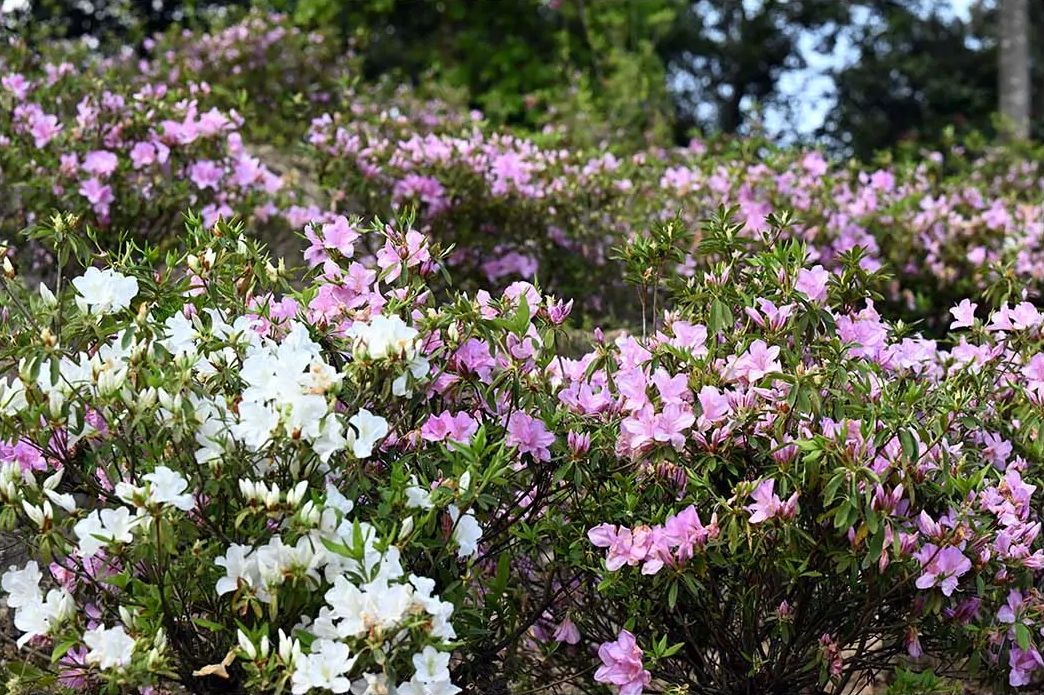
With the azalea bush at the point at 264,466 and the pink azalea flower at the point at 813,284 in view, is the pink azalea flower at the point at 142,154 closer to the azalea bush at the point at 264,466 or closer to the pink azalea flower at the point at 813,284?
the azalea bush at the point at 264,466

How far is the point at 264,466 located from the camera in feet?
6.66

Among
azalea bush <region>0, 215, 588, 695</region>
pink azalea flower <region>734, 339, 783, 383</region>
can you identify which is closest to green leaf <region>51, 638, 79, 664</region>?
azalea bush <region>0, 215, 588, 695</region>

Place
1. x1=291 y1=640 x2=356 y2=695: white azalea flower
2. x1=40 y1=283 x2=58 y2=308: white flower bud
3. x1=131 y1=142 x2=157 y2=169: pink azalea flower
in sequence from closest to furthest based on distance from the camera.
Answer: x1=291 y1=640 x2=356 y2=695: white azalea flower < x1=40 y1=283 x2=58 y2=308: white flower bud < x1=131 y1=142 x2=157 y2=169: pink azalea flower

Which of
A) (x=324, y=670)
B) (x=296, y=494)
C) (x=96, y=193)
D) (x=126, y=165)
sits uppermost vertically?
(x=126, y=165)

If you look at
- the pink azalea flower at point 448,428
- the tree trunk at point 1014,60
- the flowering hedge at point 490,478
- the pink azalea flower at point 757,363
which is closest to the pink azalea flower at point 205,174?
the flowering hedge at point 490,478

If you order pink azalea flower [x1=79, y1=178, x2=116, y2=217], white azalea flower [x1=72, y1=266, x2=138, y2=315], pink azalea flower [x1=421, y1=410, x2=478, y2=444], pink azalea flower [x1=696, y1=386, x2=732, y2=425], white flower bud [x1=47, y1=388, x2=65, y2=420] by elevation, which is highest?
pink azalea flower [x1=79, y1=178, x2=116, y2=217]

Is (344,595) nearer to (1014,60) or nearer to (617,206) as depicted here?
(617,206)

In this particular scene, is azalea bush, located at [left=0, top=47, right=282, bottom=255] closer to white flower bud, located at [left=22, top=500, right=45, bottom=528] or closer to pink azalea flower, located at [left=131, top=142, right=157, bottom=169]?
pink azalea flower, located at [left=131, top=142, right=157, bottom=169]

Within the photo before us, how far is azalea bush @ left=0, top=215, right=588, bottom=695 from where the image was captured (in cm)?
187

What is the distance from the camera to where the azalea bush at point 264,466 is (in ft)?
6.14

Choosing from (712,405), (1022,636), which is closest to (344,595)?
(712,405)

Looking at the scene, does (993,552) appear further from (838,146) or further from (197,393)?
(838,146)

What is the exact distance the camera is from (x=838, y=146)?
59.8 feet

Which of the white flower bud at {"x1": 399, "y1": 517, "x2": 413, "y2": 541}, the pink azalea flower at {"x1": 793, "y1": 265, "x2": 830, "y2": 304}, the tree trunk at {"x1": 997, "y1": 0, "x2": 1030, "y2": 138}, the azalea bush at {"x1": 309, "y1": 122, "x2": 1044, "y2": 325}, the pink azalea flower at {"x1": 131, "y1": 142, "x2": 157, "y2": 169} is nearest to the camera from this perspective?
the white flower bud at {"x1": 399, "y1": 517, "x2": 413, "y2": 541}
